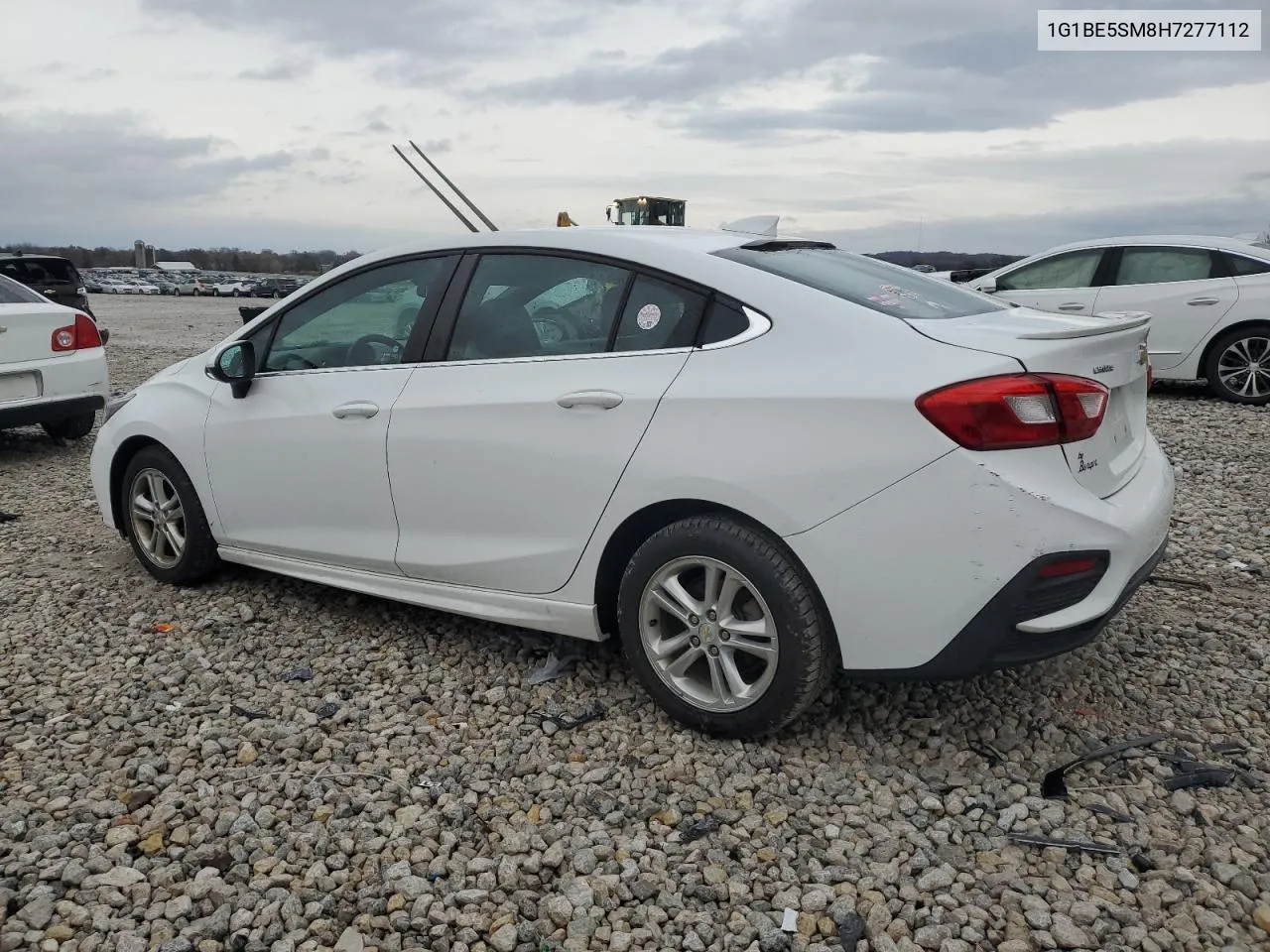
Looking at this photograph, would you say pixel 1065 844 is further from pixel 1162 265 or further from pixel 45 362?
pixel 1162 265

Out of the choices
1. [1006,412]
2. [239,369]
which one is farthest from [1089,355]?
[239,369]

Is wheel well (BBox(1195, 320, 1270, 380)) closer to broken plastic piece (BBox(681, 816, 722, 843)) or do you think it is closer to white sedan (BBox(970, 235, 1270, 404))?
white sedan (BBox(970, 235, 1270, 404))

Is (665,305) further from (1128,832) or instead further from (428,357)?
(1128,832)

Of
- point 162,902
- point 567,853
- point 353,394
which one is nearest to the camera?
point 162,902

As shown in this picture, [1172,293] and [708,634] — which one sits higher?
[1172,293]

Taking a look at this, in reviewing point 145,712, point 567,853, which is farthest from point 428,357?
point 567,853

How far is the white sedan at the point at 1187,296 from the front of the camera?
945 cm

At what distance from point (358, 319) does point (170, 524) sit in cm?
152

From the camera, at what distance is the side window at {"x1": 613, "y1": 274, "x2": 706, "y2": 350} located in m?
3.21

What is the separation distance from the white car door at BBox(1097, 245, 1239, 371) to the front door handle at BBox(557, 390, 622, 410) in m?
8.13

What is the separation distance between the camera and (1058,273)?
1045cm

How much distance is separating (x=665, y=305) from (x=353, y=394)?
4.50 ft

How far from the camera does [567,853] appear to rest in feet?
9.02

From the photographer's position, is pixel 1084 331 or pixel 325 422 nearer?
pixel 1084 331
